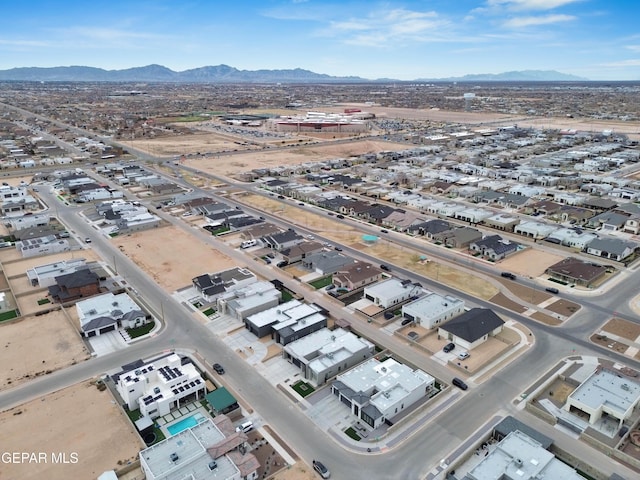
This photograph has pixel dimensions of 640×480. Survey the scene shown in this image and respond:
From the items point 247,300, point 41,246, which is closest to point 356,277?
point 247,300

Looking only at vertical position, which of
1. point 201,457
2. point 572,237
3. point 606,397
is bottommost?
point 201,457

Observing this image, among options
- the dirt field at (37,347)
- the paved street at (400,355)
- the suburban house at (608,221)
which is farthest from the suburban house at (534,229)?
the dirt field at (37,347)

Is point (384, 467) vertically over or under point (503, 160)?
under

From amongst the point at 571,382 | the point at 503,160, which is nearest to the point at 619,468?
the point at 571,382

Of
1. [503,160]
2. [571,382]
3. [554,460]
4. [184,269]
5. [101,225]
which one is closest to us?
[554,460]

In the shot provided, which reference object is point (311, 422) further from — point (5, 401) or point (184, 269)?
point (184, 269)

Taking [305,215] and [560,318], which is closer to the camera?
[560,318]

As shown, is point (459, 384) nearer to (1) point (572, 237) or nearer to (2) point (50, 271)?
(1) point (572, 237)
